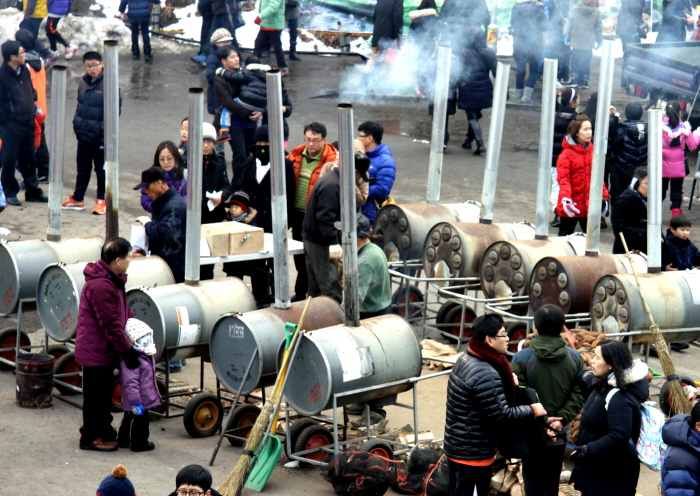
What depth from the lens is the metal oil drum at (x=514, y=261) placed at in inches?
341

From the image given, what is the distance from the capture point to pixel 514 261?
8.71m

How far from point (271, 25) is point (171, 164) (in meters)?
9.54

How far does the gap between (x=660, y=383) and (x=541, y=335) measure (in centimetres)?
285

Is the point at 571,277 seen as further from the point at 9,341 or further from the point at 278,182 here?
the point at 9,341

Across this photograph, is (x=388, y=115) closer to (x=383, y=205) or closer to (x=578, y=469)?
(x=383, y=205)

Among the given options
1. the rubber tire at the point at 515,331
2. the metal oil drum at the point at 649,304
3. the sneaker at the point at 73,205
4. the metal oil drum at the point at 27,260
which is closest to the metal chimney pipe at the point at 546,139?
the rubber tire at the point at 515,331

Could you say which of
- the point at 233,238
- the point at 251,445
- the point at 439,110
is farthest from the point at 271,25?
the point at 251,445

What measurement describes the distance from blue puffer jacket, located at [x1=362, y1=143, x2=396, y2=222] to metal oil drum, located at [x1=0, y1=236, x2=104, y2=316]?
277 cm

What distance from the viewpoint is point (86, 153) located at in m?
11.7

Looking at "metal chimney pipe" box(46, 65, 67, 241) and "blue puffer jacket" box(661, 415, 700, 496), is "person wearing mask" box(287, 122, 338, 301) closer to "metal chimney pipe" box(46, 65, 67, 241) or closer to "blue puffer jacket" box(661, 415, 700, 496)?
"metal chimney pipe" box(46, 65, 67, 241)

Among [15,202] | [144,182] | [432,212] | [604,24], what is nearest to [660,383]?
[432,212]

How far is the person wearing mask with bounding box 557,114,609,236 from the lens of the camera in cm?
993

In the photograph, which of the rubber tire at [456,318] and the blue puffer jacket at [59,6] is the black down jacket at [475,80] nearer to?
the rubber tire at [456,318]

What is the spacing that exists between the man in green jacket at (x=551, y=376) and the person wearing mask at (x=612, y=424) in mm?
384
